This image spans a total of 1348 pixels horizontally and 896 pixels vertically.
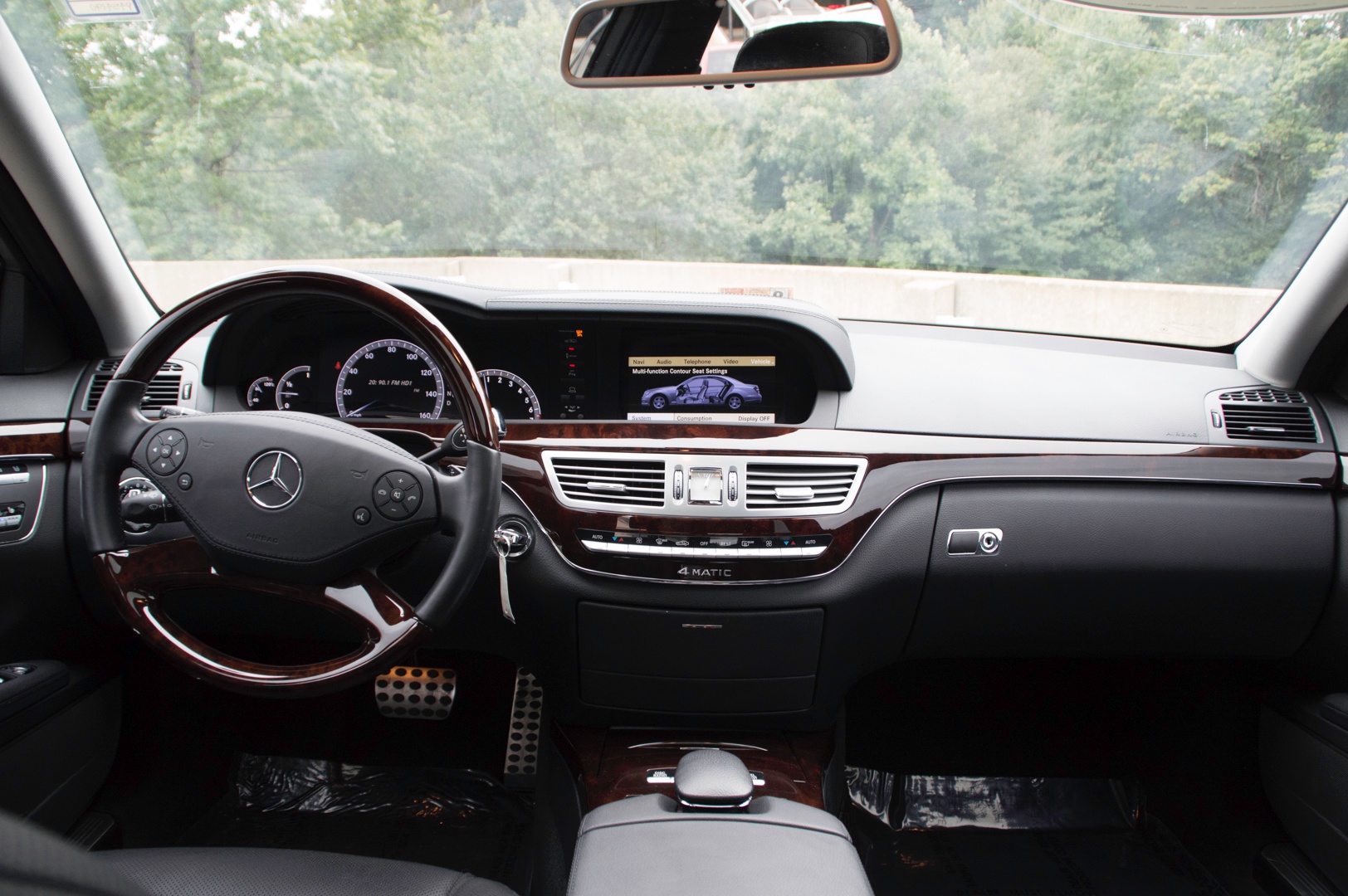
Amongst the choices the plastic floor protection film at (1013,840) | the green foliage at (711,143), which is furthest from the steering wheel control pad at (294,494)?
the plastic floor protection film at (1013,840)

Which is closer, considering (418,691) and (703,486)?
(703,486)

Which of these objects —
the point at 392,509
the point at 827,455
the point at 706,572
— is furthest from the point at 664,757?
the point at 392,509

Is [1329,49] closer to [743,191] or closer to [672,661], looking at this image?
[743,191]

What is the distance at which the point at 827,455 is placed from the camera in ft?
6.57

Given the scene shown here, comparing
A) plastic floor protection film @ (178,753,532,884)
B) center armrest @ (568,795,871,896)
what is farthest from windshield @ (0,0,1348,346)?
plastic floor protection film @ (178,753,532,884)

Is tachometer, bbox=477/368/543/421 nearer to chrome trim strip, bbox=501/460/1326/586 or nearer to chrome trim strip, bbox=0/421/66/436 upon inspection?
chrome trim strip, bbox=501/460/1326/586

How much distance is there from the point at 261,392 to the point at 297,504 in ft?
3.44

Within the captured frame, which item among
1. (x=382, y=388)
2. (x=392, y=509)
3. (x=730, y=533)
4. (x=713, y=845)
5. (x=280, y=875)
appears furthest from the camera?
(x=382, y=388)

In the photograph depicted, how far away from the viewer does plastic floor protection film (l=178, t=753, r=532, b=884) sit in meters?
2.48

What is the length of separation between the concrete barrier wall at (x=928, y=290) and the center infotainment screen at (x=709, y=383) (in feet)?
1.04

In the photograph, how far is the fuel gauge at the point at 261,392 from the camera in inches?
91.3

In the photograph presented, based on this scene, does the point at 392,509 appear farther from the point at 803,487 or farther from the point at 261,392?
the point at 261,392

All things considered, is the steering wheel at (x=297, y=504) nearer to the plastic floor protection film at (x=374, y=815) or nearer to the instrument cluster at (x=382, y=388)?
the instrument cluster at (x=382, y=388)

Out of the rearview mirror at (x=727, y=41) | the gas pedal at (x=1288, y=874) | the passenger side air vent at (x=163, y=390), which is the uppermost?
the rearview mirror at (x=727, y=41)
